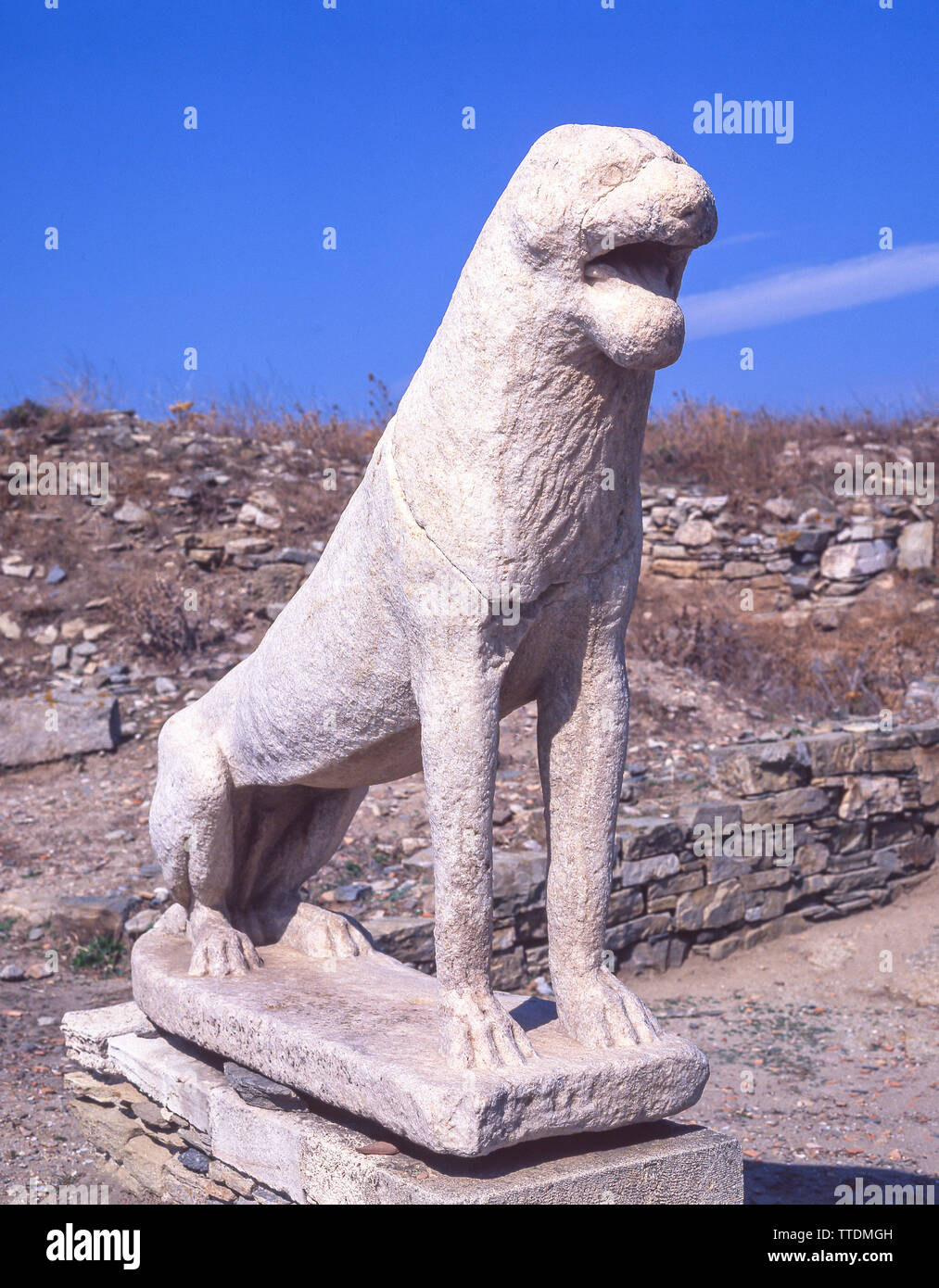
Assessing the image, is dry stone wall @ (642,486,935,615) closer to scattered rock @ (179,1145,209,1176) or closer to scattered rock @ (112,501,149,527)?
scattered rock @ (112,501,149,527)

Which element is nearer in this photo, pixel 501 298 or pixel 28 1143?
pixel 501 298

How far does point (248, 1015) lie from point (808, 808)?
176 inches

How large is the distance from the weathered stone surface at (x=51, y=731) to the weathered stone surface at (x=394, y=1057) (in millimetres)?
4227

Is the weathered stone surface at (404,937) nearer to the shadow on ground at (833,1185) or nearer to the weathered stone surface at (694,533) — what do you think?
the shadow on ground at (833,1185)

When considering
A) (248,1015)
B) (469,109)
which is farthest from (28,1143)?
(469,109)

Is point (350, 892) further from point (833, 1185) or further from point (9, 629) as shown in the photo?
point (9, 629)

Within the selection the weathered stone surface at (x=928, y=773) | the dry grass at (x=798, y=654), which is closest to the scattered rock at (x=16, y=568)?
the dry grass at (x=798, y=654)

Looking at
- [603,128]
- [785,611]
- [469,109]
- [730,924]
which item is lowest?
[730,924]

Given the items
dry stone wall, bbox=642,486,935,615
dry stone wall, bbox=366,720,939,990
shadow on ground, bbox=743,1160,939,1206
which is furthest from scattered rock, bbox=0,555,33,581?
shadow on ground, bbox=743,1160,939,1206

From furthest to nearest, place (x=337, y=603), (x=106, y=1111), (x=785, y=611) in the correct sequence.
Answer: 1. (x=785, y=611)
2. (x=106, y=1111)
3. (x=337, y=603)

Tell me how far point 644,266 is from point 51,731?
615cm

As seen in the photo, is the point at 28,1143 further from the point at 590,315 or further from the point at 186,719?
the point at 590,315

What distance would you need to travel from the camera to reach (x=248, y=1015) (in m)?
3.06

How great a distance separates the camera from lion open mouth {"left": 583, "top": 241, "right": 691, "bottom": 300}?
7.78 ft
